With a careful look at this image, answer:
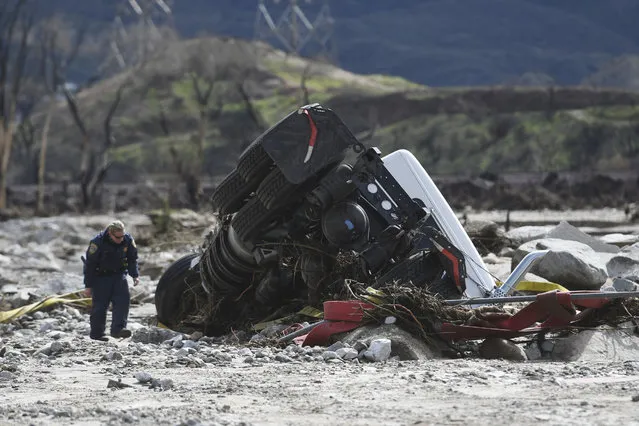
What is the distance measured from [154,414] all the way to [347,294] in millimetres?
3717

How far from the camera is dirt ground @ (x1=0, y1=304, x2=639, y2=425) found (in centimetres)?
588

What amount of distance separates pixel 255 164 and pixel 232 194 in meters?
0.48

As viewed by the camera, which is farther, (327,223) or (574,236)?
(574,236)

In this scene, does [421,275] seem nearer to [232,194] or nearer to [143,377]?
[232,194]

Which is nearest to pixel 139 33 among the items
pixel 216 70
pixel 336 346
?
pixel 216 70

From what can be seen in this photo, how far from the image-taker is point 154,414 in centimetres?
603

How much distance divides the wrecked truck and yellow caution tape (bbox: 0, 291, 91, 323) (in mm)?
2970

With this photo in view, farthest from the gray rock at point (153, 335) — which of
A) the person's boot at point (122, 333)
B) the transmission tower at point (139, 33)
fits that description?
the transmission tower at point (139, 33)

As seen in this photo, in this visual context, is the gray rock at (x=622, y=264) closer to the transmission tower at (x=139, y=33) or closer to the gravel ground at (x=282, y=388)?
the gravel ground at (x=282, y=388)

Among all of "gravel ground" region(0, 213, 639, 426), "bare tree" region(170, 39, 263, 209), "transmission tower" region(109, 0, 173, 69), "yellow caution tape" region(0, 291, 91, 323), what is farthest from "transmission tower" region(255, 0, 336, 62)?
"gravel ground" region(0, 213, 639, 426)

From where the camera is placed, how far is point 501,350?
8.55 m

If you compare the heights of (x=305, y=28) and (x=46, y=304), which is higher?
(x=305, y=28)

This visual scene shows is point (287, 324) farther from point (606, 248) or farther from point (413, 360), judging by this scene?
point (606, 248)

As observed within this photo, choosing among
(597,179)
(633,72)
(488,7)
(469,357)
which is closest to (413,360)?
(469,357)
